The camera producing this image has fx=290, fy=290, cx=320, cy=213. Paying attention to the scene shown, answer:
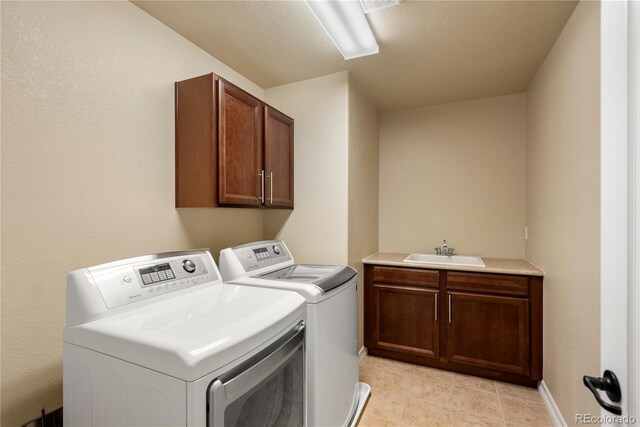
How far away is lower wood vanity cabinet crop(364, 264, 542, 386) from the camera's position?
86.1 inches

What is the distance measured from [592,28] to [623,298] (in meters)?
1.39

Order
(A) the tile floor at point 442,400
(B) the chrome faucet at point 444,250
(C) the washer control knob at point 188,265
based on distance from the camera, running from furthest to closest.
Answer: (B) the chrome faucet at point 444,250
(A) the tile floor at point 442,400
(C) the washer control knob at point 188,265

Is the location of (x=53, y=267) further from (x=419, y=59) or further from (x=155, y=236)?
(x=419, y=59)

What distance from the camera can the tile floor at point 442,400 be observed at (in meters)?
1.84

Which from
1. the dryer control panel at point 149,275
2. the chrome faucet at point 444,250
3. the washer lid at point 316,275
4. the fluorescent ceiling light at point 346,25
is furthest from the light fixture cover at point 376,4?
the chrome faucet at point 444,250

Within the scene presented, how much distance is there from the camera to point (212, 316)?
3.45 ft

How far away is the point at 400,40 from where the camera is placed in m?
1.91

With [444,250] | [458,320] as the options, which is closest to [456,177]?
[444,250]

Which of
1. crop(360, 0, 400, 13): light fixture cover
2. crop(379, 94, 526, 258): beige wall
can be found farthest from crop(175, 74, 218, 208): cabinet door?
crop(379, 94, 526, 258): beige wall

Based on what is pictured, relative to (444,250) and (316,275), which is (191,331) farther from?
(444,250)

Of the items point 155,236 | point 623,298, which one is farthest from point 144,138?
point 623,298

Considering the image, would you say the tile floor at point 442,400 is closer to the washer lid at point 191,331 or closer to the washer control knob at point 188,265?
the washer lid at point 191,331

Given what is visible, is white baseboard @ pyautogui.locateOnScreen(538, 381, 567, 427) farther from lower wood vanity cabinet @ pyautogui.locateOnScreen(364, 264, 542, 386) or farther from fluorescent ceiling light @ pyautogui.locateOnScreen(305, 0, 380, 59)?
fluorescent ceiling light @ pyautogui.locateOnScreen(305, 0, 380, 59)

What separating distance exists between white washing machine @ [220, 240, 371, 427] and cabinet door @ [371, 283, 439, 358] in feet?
1.94
